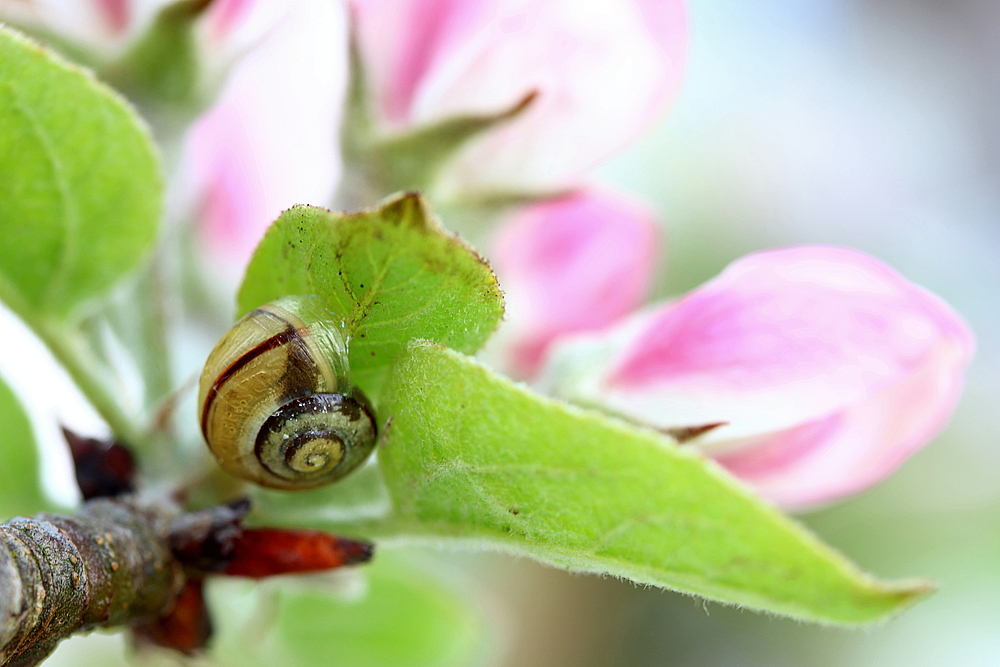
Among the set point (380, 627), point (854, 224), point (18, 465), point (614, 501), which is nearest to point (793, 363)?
point (614, 501)

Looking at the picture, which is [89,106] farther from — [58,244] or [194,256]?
[194,256]

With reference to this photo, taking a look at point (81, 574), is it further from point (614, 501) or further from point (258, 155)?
point (258, 155)

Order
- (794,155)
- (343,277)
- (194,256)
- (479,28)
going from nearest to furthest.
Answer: (343,277)
(479,28)
(194,256)
(794,155)

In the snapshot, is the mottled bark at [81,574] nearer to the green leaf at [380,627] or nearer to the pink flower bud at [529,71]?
the pink flower bud at [529,71]

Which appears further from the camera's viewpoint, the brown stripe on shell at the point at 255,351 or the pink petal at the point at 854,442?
the pink petal at the point at 854,442

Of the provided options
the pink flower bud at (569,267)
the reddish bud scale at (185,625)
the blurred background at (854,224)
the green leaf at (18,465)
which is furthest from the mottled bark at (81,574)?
the blurred background at (854,224)

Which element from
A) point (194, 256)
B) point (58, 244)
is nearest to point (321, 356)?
point (58, 244)

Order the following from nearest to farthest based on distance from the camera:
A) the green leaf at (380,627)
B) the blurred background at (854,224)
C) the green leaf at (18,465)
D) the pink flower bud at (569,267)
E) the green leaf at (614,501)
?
1. the green leaf at (614,501)
2. the green leaf at (18,465)
3. the pink flower bud at (569,267)
4. the green leaf at (380,627)
5. the blurred background at (854,224)
